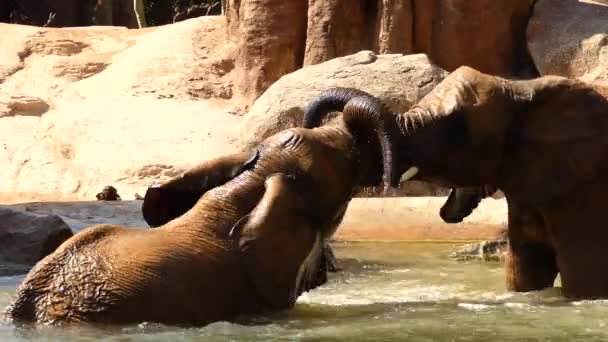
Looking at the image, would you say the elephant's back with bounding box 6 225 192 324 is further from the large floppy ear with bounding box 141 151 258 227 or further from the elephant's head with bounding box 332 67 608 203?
the elephant's head with bounding box 332 67 608 203

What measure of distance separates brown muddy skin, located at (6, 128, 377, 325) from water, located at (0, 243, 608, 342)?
0.38 feet

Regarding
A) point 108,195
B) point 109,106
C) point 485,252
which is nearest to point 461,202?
point 485,252

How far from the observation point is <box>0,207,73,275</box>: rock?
1038cm

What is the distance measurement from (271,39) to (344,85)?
368 centimetres

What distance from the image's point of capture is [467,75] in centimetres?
791

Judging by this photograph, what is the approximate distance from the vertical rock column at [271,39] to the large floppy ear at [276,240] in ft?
46.6

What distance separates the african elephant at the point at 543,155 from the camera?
7742 mm

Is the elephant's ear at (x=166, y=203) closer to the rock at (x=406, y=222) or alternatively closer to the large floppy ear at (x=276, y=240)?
the large floppy ear at (x=276, y=240)

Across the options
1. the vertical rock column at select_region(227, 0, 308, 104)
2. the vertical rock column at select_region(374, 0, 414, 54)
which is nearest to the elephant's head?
the vertical rock column at select_region(374, 0, 414, 54)

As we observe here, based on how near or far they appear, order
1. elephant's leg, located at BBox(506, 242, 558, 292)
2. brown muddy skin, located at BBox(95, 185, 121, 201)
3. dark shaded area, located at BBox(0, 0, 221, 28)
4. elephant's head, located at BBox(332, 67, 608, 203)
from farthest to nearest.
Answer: dark shaded area, located at BBox(0, 0, 221, 28) < brown muddy skin, located at BBox(95, 185, 121, 201) < elephant's leg, located at BBox(506, 242, 558, 292) < elephant's head, located at BBox(332, 67, 608, 203)

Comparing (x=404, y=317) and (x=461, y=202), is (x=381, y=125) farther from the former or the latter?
(x=461, y=202)

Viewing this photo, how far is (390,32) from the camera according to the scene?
2012cm

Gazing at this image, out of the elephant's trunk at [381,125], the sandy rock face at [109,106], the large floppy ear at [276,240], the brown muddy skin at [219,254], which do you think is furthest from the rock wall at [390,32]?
the large floppy ear at [276,240]

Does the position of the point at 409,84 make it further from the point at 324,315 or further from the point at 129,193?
the point at 324,315
